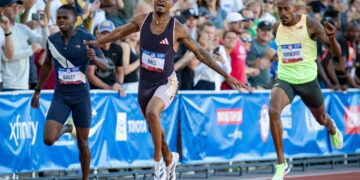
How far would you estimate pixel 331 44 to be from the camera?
46.4ft

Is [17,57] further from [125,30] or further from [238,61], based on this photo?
[238,61]

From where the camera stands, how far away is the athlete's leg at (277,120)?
1401cm

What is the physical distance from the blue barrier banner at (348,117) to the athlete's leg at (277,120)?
5.20 m

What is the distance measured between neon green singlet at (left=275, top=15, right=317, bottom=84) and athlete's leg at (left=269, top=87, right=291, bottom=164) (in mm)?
474

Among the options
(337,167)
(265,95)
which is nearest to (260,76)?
(265,95)

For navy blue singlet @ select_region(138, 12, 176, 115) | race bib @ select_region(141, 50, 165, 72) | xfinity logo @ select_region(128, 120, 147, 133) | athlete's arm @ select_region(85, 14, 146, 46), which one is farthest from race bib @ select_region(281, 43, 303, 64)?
xfinity logo @ select_region(128, 120, 147, 133)

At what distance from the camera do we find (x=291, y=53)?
584 inches

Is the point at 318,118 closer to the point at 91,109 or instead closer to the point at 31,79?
the point at 91,109

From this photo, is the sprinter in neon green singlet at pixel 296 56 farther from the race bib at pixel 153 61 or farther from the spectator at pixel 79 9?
the spectator at pixel 79 9

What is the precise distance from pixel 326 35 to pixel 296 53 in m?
0.62

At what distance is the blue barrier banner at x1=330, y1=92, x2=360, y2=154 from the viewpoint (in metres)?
19.6

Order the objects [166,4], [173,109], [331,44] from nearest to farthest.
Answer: [166,4] < [331,44] < [173,109]

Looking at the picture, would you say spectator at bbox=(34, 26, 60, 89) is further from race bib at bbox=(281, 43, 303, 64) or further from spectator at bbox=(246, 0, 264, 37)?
spectator at bbox=(246, 0, 264, 37)

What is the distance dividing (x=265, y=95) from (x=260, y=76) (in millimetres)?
975
